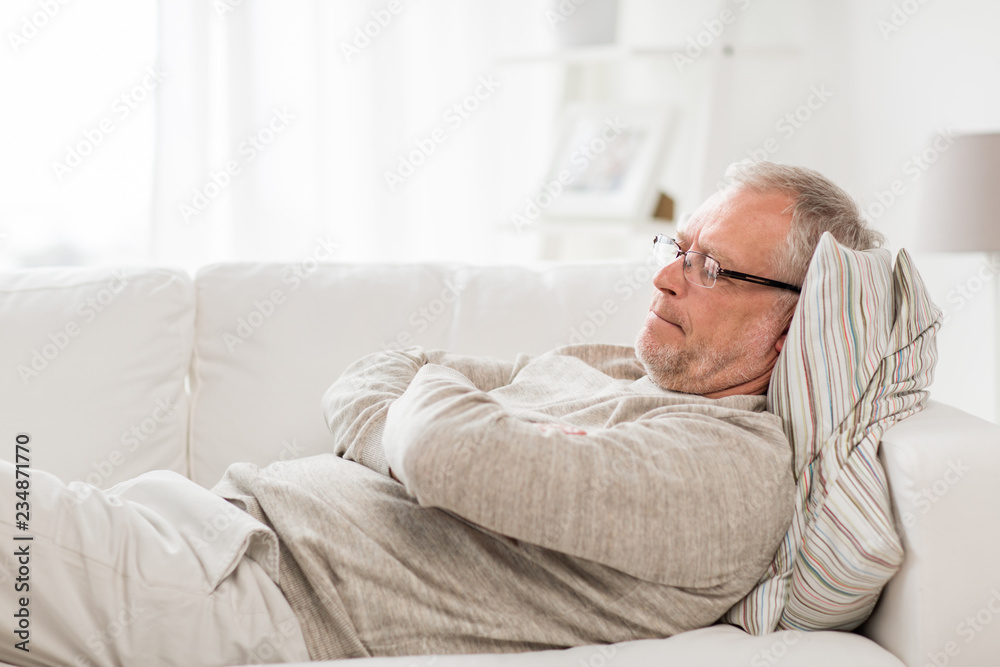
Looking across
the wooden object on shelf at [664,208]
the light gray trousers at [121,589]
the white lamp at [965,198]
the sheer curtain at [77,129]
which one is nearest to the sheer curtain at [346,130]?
the sheer curtain at [77,129]

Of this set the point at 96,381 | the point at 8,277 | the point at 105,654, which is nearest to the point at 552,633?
the point at 105,654

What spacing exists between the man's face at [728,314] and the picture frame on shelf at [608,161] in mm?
1383

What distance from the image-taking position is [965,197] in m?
1.71

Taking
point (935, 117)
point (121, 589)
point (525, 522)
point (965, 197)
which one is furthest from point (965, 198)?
point (121, 589)

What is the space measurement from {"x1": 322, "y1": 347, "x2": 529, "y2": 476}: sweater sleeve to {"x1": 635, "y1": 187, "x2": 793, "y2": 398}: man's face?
0.29 meters

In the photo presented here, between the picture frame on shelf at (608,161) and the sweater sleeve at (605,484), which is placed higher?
the picture frame on shelf at (608,161)

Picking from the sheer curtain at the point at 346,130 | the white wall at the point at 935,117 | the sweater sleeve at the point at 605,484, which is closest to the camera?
the sweater sleeve at the point at 605,484

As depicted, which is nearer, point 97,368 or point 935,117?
point 97,368

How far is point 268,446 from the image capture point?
5.01ft

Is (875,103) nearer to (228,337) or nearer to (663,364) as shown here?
(663,364)

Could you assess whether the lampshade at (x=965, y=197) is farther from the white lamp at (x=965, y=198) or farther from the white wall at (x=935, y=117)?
the white wall at (x=935, y=117)

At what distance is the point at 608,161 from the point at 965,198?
1.22 m

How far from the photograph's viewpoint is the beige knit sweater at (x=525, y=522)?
0.94m

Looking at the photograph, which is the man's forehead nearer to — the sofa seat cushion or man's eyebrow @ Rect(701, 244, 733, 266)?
man's eyebrow @ Rect(701, 244, 733, 266)
